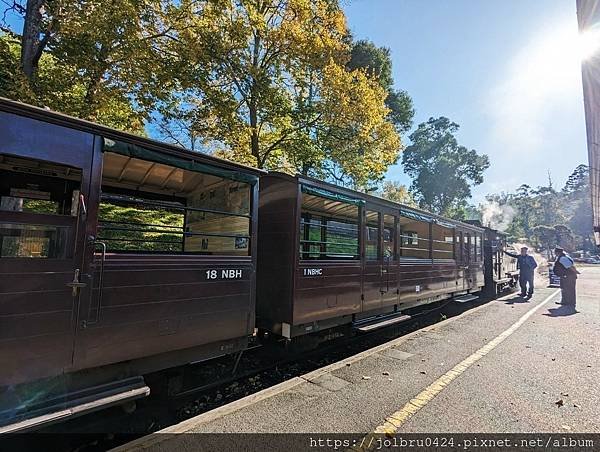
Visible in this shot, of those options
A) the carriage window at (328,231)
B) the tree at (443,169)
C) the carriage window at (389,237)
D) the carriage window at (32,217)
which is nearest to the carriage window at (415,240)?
the carriage window at (389,237)

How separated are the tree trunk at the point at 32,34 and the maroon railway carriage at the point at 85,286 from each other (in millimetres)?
5422

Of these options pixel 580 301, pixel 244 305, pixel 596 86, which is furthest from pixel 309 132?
pixel 580 301

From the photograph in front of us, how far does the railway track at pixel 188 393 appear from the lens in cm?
298

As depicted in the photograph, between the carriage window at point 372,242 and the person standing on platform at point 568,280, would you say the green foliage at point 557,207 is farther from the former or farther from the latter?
the carriage window at point 372,242

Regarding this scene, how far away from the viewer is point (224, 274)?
3771mm

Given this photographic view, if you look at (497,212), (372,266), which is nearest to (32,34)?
(372,266)

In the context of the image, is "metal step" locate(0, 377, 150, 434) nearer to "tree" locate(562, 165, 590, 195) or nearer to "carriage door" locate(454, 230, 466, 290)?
"carriage door" locate(454, 230, 466, 290)

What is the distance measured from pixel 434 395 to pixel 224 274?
2.67 m

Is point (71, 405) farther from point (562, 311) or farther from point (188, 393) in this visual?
point (562, 311)

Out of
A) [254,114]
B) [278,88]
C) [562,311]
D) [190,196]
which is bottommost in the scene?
[562,311]

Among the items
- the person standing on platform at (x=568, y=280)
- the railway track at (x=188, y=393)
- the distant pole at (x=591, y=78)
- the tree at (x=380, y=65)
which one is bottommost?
the railway track at (x=188, y=393)

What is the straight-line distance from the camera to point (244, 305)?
3951 mm

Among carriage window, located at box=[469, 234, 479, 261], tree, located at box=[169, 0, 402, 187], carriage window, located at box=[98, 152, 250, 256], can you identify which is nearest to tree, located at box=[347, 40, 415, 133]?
tree, located at box=[169, 0, 402, 187]

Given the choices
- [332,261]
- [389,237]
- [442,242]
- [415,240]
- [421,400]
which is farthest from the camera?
[442,242]
